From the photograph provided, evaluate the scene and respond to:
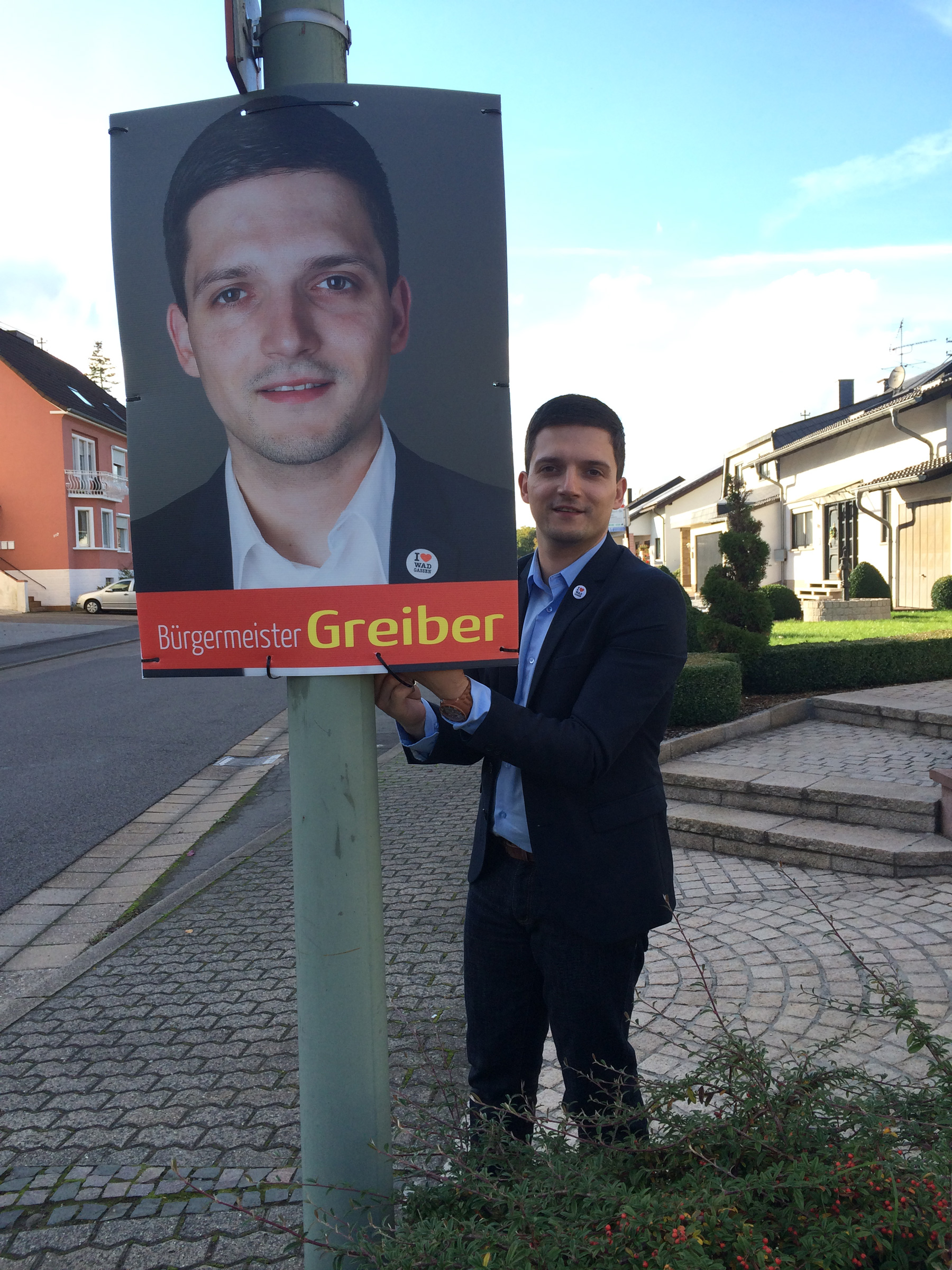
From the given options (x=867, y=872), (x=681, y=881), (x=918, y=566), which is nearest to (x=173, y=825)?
(x=681, y=881)

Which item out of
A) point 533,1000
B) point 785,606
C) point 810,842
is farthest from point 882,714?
point 785,606

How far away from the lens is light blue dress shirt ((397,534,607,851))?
2.24 metres

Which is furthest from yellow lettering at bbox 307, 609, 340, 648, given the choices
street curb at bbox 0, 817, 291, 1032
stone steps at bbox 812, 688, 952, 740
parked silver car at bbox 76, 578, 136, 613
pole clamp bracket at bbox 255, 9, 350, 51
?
parked silver car at bbox 76, 578, 136, 613

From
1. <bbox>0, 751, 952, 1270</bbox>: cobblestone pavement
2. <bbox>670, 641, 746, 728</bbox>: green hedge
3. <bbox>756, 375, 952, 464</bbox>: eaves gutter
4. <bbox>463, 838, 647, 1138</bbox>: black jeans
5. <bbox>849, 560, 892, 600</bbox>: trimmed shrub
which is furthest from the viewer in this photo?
<bbox>849, 560, 892, 600</bbox>: trimmed shrub

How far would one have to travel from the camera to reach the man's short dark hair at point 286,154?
1.72 metres

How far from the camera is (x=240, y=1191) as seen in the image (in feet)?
9.14

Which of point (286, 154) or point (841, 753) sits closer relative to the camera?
point (286, 154)

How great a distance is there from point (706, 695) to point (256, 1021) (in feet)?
19.1

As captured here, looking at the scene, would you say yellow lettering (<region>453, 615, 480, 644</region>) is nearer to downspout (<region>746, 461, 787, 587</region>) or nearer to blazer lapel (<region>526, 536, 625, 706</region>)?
blazer lapel (<region>526, 536, 625, 706</region>)

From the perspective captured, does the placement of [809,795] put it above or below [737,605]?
below

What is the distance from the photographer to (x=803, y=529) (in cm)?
3027

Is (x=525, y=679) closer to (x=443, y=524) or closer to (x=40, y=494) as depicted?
(x=443, y=524)

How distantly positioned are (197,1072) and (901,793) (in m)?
4.48

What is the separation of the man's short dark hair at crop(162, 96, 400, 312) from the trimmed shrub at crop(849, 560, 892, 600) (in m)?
20.7
